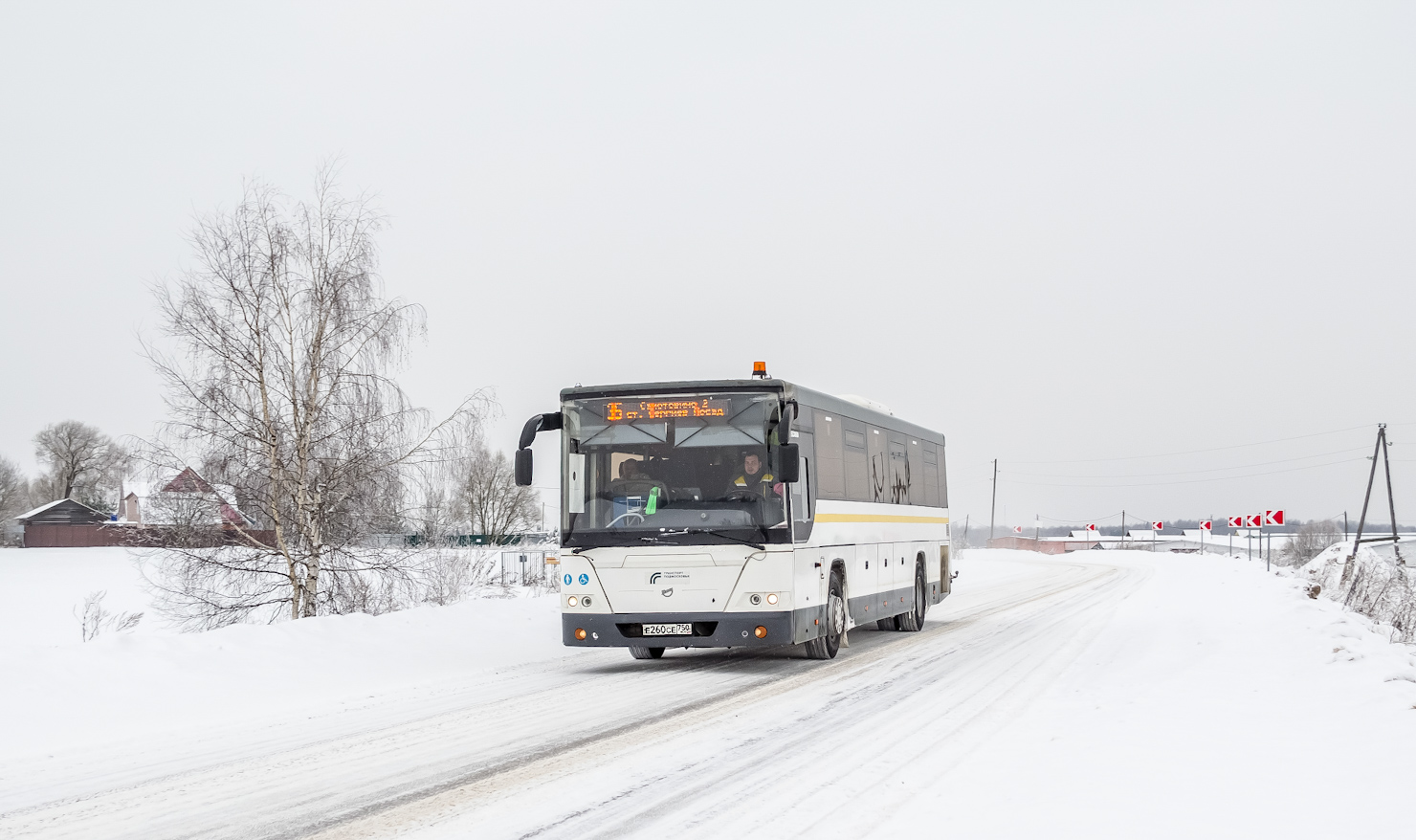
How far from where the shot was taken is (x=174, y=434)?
19.2 meters

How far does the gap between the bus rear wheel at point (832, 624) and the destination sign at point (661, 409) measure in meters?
2.93

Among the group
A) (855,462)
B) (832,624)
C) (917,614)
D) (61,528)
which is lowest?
(917,614)

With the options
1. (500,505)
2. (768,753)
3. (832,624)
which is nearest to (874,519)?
(832,624)

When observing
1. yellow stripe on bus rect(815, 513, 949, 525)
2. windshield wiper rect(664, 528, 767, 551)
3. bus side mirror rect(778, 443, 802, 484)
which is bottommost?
windshield wiper rect(664, 528, 767, 551)

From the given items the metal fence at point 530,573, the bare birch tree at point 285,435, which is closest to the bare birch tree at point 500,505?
the metal fence at point 530,573

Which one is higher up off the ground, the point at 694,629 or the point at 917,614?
the point at 694,629

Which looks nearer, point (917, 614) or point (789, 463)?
point (789, 463)

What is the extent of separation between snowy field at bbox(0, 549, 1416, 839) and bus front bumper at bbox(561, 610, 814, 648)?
422 mm

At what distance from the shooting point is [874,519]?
16562 mm

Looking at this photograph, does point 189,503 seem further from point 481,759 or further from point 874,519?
point 481,759

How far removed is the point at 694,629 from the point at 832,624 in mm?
2367

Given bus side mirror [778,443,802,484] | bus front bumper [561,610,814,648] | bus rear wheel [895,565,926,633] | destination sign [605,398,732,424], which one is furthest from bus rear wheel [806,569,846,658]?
bus rear wheel [895,565,926,633]

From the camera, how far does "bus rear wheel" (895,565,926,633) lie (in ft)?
62.0

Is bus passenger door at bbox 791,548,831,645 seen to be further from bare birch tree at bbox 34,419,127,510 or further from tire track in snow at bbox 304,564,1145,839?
bare birch tree at bbox 34,419,127,510
